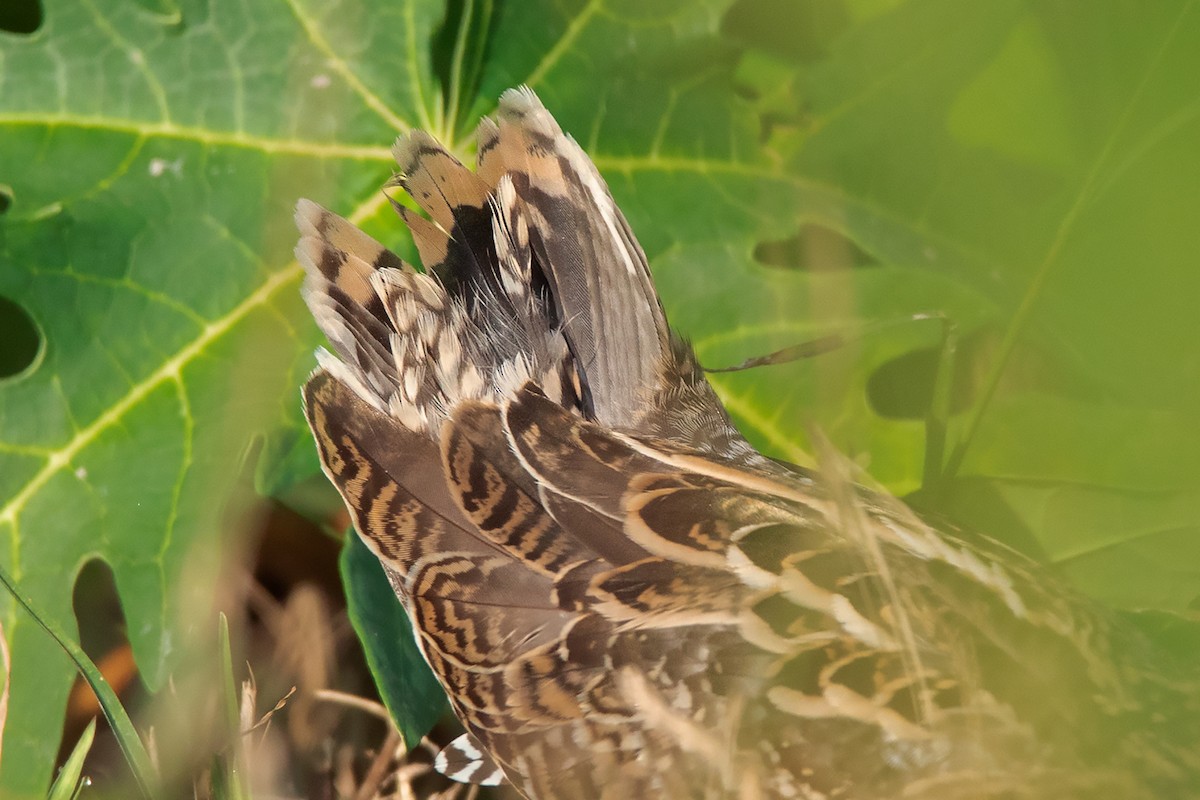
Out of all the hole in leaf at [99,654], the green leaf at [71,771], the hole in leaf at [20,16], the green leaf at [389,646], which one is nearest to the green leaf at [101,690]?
the green leaf at [71,771]

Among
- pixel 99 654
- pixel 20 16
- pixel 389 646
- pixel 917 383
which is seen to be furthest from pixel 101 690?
pixel 917 383

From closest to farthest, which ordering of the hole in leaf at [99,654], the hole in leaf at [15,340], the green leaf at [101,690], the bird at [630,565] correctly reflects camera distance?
the bird at [630,565] → the green leaf at [101,690] → the hole in leaf at [15,340] → the hole in leaf at [99,654]

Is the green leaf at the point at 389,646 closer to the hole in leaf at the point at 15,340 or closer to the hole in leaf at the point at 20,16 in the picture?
the hole in leaf at the point at 15,340

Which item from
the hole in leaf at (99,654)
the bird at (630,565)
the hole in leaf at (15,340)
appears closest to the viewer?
the bird at (630,565)

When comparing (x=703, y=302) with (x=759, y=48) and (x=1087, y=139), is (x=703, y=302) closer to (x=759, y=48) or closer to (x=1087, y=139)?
(x=759, y=48)

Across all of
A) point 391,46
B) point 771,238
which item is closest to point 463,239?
point 391,46

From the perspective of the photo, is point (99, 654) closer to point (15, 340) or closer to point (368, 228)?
point (15, 340)
